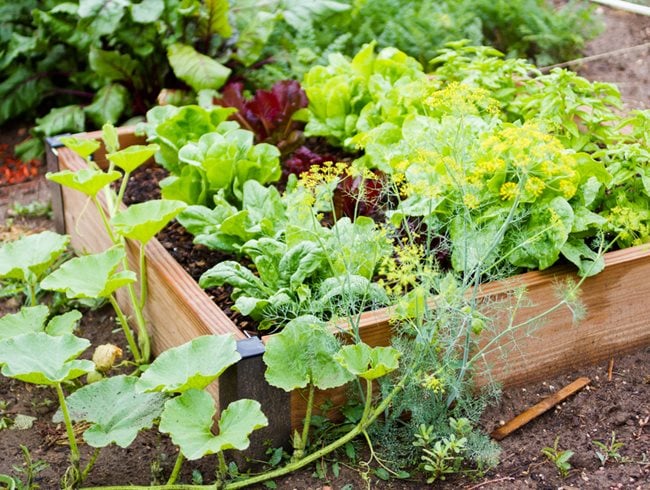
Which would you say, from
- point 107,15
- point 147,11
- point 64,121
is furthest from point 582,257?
point 64,121

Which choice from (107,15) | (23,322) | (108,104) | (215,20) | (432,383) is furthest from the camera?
(108,104)

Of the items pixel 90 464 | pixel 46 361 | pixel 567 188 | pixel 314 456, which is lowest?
pixel 90 464

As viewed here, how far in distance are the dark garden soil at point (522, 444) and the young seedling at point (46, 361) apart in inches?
8.8

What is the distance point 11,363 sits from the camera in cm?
257

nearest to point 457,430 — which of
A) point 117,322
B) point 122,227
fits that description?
point 122,227

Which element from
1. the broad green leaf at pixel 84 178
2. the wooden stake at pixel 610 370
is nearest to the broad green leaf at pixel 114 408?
the broad green leaf at pixel 84 178

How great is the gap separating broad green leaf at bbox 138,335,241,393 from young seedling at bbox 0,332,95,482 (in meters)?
0.19

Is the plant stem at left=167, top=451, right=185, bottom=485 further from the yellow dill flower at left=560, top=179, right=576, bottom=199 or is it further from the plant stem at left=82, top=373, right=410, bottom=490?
the yellow dill flower at left=560, top=179, right=576, bottom=199

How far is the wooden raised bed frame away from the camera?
276 centimetres

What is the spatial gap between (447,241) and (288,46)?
82.4 inches

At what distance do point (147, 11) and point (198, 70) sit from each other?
365 mm

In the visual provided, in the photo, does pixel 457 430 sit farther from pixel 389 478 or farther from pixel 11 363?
pixel 11 363

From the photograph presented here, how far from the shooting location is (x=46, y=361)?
2.62 meters

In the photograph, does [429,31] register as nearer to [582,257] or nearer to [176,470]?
[582,257]
